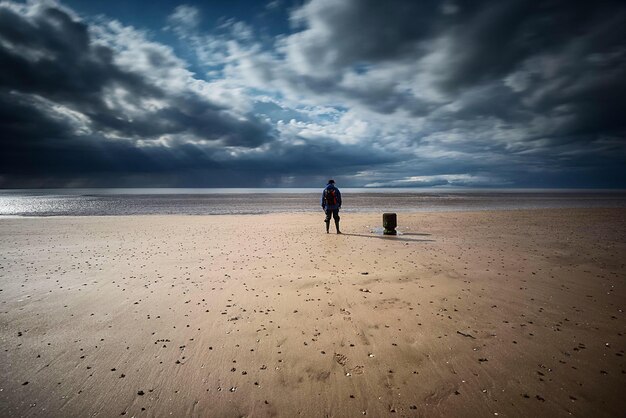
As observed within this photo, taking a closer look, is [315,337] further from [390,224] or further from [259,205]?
[259,205]

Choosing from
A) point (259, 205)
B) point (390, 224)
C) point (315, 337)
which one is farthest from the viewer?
point (259, 205)

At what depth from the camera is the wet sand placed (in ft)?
12.3

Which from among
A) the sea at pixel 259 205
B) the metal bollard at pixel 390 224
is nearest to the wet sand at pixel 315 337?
the metal bollard at pixel 390 224

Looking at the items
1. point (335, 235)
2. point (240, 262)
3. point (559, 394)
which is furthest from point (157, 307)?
point (335, 235)

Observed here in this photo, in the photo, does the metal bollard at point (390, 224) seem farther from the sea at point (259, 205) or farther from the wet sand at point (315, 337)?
the sea at point (259, 205)

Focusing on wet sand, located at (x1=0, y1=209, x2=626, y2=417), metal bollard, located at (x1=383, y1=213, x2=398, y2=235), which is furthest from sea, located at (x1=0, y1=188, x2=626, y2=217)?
wet sand, located at (x1=0, y1=209, x2=626, y2=417)

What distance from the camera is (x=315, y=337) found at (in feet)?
17.1

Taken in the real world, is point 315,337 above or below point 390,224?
below

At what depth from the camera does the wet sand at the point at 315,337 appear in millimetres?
3750

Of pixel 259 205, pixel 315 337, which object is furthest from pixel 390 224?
pixel 259 205

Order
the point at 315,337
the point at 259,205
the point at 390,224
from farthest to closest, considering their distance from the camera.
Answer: the point at 259,205 → the point at 390,224 → the point at 315,337

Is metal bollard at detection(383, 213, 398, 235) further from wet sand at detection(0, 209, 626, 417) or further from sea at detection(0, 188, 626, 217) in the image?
sea at detection(0, 188, 626, 217)

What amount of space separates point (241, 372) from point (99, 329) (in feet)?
10.9

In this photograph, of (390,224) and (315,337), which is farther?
(390,224)
